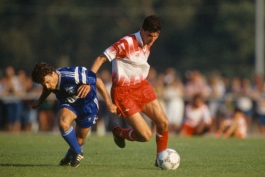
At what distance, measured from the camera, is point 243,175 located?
891cm

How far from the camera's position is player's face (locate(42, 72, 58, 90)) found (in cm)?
938

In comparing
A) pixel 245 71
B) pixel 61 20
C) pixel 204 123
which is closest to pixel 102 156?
pixel 204 123

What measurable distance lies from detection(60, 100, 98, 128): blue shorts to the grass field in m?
0.62

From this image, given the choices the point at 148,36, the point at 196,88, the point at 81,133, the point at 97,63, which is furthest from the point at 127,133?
the point at 196,88

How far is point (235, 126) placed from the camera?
19562 millimetres

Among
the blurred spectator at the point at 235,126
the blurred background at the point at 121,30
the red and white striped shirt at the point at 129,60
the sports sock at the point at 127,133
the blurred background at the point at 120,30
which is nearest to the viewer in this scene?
the red and white striped shirt at the point at 129,60

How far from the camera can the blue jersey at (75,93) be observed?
9.58 metres

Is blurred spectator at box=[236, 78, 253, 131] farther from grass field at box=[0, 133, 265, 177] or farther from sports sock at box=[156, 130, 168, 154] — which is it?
sports sock at box=[156, 130, 168, 154]

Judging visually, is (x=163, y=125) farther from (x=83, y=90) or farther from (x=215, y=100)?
(x=215, y=100)

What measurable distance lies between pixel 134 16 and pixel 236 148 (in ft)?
91.9

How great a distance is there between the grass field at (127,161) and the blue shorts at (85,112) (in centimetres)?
62

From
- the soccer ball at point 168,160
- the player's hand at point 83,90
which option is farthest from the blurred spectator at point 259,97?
the player's hand at point 83,90

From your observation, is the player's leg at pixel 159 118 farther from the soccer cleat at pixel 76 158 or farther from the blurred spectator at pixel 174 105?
the blurred spectator at pixel 174 105

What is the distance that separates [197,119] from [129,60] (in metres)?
10.0
